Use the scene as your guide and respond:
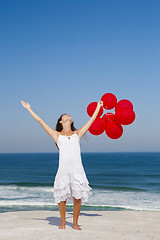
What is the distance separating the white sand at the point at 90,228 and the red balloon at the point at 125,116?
223 centimetres

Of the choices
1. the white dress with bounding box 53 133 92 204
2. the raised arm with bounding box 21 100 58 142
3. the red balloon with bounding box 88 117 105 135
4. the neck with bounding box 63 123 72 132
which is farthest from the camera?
the red balloon with bounding box 88 117 105 135

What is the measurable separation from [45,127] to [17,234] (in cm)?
193

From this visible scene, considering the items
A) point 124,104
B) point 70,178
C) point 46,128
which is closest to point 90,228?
point 70,178

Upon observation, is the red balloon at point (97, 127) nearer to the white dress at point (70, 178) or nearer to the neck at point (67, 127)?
the neck at point (67, 127)

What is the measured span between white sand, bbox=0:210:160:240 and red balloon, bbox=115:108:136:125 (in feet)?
7.31

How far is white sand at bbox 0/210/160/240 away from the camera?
206 inches

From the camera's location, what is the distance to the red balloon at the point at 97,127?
6816 millimetres

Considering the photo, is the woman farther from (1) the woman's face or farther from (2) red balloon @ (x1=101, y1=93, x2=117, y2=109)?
(2) red balloon @ (x1=101, y1=93, x2=117, y2=109)

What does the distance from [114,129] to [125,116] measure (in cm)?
40

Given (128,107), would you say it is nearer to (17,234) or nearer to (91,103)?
(91,103)

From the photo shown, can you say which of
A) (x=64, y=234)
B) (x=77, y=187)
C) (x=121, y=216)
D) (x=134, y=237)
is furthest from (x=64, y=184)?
(x=121, y=216)

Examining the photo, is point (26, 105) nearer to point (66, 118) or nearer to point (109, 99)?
point (66, 118)

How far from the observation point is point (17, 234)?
5359 mm

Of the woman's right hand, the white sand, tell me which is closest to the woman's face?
the woman's right hand
